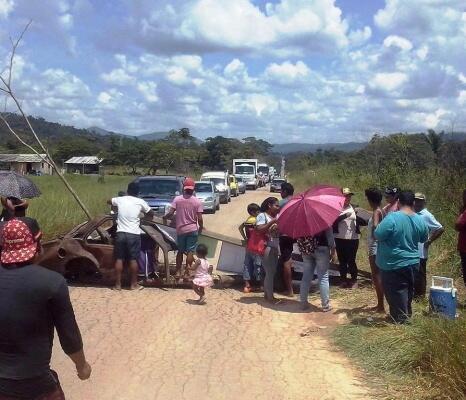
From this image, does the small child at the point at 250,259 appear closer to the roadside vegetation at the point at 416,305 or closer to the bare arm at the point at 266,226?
the bare arm at the point at 266,226

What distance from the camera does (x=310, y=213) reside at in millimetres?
8352

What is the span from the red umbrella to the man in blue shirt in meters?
1.11

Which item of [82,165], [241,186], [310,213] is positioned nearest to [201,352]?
[310,213]

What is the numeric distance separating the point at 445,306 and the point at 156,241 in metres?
4.68

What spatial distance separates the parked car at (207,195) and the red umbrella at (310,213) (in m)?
16.9

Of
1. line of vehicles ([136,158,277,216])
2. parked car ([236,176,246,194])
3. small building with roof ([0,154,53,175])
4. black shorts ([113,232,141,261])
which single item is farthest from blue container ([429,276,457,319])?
small building with roof ([0,154,53,175])

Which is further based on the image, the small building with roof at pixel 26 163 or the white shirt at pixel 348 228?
the small building with roof at pixel 26 163

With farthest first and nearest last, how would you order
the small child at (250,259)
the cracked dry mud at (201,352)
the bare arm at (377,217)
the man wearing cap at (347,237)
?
the man wearing cap at (347,237) → the small child at (250,259) → the bare arm at (377,217) → the cracked dry mud at (201,352)

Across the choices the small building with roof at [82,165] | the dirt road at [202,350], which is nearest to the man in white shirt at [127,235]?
the dirt road at [202,350]

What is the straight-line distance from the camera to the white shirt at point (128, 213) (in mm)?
9594

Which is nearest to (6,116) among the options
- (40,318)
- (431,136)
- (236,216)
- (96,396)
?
(96,396)

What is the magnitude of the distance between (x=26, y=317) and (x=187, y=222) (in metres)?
7.09

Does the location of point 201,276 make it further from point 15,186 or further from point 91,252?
point 15,186

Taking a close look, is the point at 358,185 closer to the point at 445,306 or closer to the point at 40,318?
the point at 445,306
